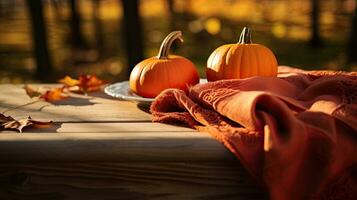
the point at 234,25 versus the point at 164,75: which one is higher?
the point at 164,75

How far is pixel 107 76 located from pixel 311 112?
5.62 metres

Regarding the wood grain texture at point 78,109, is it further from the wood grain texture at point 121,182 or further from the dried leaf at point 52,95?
the wood grain texture at point 121,182

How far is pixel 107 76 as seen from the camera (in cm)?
658

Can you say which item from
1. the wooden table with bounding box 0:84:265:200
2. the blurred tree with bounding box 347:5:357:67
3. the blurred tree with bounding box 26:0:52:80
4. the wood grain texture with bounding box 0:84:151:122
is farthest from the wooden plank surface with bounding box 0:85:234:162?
the blurred tree with bounding box 347:5:357:67

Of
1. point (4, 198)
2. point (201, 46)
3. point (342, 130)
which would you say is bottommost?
point (201, 46)

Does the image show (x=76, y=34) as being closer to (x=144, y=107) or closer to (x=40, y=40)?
(x=40, y=40)

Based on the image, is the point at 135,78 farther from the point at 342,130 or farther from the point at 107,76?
the point at 107,76

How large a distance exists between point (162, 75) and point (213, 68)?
0.15 m

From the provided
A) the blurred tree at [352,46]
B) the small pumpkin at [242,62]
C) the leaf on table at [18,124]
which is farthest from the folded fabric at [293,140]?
the blurred tree at [352,46]

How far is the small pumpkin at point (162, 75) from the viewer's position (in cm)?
148

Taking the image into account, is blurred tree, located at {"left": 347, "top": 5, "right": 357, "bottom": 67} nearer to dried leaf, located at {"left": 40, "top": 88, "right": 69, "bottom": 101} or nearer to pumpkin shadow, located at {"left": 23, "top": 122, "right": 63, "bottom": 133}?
dried leaf, located at {"left": 40, "top": 88, "right": 69, "bottom": 101}

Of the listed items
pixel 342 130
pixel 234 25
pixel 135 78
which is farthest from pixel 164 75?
pixel 234 25

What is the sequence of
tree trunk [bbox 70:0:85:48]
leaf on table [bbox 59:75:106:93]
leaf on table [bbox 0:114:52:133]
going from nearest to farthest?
leaf on table [bbox 0:114:52:133] < leaf on table [bbox 59:75:106:93] < tree trunk [bbox 70:0:85:48]

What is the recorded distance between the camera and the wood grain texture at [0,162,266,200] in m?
1.15
